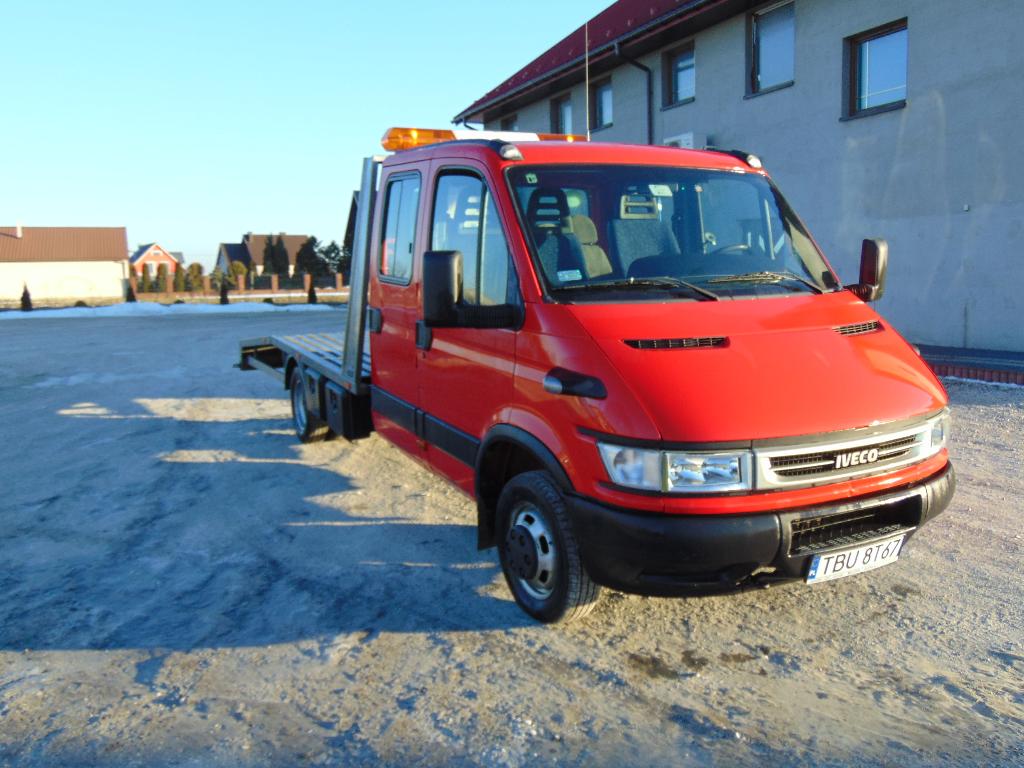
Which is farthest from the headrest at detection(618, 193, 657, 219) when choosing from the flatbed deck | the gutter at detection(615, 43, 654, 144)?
the gutter at detection(615, 43, 654, 144)

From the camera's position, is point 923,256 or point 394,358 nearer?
point 394,358

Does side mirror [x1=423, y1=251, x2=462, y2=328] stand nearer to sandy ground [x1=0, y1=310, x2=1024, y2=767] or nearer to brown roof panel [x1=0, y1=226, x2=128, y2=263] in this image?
sandy ground [x1=0, y1=310, x2=1024, y2=767]

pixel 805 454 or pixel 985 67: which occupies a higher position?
pixel 985 67

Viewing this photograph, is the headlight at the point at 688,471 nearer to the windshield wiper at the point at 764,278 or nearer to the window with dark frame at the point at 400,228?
the windshield wiper at the point at 764,278

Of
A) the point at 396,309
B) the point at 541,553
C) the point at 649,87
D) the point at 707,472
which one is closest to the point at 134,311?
the point at 649,87

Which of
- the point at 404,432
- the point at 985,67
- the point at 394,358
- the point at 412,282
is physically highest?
the point at 985,67

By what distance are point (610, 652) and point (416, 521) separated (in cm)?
220

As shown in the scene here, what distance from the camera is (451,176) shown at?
466cm

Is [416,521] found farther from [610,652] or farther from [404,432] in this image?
[610,652]

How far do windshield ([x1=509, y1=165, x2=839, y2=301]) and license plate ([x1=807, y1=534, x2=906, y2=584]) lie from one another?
130 cm

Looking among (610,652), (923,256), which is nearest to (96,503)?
(610,652)

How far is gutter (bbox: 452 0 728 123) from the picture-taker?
53.3ft

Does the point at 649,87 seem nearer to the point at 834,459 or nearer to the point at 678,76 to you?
the point at 678,76

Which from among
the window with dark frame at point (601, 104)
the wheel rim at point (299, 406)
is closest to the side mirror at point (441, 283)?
the wheel rim at point (299, 406)
